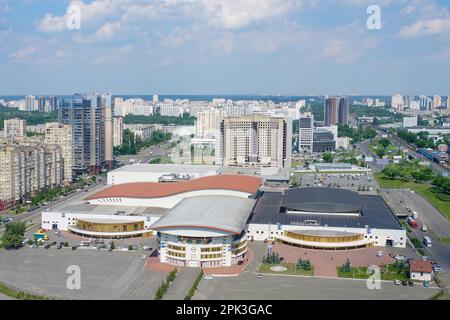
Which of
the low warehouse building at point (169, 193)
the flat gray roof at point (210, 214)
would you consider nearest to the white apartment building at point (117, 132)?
the low warehouse building at point (169, 193)

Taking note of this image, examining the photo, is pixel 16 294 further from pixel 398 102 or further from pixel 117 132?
pixel 398 102

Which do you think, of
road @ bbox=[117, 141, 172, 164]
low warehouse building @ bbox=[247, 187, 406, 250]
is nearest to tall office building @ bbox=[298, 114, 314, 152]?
road @ bbox=[117, 141, 172, 164]

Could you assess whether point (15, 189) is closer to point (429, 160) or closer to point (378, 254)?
point (378, 254)

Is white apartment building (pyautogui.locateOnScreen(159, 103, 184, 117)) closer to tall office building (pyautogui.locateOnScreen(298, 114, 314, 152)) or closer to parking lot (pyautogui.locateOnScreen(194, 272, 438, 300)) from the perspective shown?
tall office building (pyautogui.locateOnScreen(298, 114, 314, 152))

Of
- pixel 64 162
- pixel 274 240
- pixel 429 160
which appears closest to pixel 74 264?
pixel 274 240

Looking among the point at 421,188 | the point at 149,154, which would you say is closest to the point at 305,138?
the point at 149,154

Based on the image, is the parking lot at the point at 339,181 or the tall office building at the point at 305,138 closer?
the parking lot at the point at 339,181

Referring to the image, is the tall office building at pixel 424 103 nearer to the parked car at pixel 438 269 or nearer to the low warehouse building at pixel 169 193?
the low warehouse building at pixel 169 193
